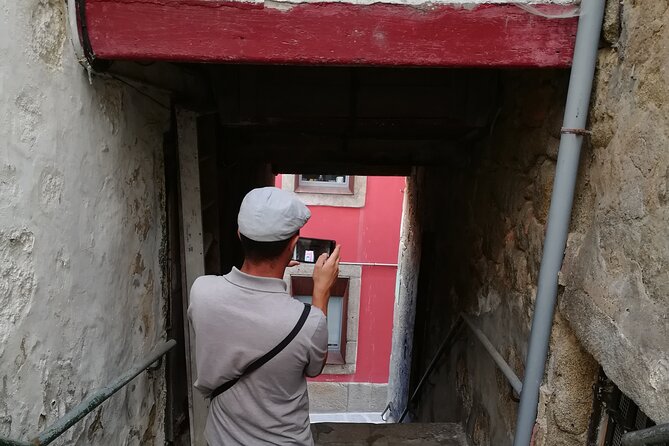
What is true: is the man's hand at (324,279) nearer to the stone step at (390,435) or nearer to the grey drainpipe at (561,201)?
the grey drainpipe at (561,201)

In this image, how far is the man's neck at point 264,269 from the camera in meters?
1.50

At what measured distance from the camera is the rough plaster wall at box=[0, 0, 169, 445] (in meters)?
1.16

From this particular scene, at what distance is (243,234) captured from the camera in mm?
1489

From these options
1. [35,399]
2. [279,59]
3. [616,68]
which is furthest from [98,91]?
[616,68]

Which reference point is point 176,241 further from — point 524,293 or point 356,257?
point 356,257

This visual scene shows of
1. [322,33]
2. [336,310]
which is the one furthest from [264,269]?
[336,310]

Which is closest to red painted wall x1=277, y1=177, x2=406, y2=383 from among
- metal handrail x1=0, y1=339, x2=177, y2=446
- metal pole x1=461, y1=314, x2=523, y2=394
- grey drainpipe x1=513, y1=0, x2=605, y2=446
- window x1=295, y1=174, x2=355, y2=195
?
window x1=295, y1=174, x2=355, y2=195

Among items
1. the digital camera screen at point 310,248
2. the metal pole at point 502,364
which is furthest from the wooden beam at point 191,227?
the metal pole at point 502,364

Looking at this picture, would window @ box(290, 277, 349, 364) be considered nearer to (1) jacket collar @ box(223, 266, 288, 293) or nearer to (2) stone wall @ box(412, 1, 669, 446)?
(2) stone wall @ box(412, 1, 669, 446)

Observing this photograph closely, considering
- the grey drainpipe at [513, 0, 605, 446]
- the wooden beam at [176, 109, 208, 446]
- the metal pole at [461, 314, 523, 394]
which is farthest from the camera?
the wooden beam at [176, 109, 208, 446]

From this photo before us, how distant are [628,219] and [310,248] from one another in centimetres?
128

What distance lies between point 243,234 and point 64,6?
0.76m

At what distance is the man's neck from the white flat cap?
0.25 ft

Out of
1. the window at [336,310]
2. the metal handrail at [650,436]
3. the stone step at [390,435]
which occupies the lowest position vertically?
the window at [336,310]
